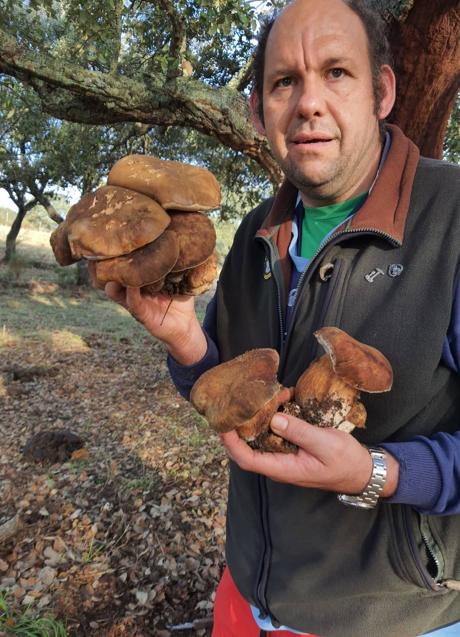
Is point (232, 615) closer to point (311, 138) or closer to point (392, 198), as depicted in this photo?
point (392, 198)

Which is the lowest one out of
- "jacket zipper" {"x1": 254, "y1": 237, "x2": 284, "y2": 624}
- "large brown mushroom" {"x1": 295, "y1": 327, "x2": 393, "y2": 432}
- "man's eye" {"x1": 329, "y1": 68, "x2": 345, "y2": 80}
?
"jacket zipper" {"x1": 254, "y1": 237, "x2": 284, "y2": 624}

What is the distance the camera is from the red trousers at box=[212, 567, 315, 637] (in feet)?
6.79

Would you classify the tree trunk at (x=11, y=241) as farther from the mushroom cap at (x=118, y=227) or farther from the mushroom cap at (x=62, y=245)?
the mushroom cap at (x=118, y=227)

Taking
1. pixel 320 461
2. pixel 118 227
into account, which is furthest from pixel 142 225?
pixel 320 461

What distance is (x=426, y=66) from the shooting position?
10.4 feet

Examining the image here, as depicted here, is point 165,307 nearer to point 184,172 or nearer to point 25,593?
point 184,172

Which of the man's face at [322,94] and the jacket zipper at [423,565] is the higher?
the man's face at [322,94]

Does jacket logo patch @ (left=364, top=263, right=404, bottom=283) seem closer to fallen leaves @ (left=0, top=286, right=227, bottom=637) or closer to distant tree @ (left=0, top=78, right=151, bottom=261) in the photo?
fallen leaves @ (left=0, top=286, right=227, bottom=637)

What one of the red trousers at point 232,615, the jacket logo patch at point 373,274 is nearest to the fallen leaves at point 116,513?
the red trousers at point 232,615

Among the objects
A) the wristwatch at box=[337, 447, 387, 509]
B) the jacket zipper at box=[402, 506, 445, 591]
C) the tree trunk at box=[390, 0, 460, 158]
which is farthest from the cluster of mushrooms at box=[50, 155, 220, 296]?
the tree trunk at box=[390, 0, 460, 158]

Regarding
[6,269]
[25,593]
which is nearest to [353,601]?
[25,593]

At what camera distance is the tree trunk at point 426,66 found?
307 centimetres

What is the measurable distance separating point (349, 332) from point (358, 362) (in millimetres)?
244

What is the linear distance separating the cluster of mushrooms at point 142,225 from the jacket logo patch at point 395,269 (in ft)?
2.22
